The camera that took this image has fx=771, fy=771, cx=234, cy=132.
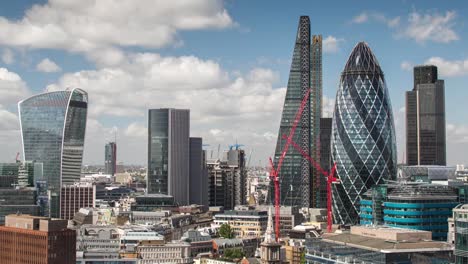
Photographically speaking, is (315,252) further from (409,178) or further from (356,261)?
(409,178)

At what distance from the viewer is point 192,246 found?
552 ft

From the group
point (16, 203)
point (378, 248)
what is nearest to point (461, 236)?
point (378, 248)

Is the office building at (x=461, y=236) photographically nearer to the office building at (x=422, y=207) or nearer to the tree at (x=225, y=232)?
the office building at (x=422, y=207)

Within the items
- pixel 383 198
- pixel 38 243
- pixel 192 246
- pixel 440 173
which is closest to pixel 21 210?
pixel 192 246

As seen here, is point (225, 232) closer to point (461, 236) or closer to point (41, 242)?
point (41, 242)

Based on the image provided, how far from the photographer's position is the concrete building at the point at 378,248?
9694 centimetres

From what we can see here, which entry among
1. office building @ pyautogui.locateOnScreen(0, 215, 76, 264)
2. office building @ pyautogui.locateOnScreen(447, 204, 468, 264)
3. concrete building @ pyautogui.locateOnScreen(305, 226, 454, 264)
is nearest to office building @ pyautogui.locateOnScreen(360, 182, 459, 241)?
concrete building @ pyautogui.locateOnScreen(305, 226, 454, 264)

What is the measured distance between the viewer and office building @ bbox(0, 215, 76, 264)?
11900cm

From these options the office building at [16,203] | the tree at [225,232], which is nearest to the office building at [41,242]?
the office building at [16,203]

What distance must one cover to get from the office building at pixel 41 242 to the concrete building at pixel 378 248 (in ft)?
124

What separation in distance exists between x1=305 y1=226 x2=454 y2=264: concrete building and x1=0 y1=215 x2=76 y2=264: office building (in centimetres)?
3768

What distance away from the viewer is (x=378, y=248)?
99.0 metres

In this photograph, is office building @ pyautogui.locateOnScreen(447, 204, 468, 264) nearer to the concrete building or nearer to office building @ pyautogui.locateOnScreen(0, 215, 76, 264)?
the concrete building

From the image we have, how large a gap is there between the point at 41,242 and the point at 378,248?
52.5 meters
